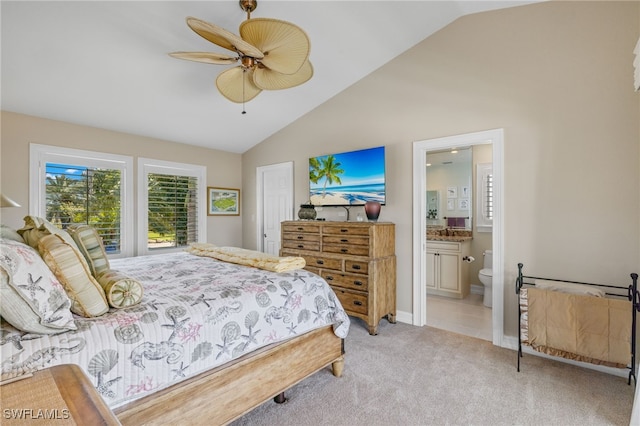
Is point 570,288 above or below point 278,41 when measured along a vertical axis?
below

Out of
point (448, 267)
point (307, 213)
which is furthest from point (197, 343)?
point (448, 267)

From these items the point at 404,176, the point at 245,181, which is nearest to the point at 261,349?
the point at 404,176

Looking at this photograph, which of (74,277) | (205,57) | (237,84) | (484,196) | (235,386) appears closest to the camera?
(74,277)

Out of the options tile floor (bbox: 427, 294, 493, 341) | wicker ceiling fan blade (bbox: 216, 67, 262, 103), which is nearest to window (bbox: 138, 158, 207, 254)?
wicker ceiling fan blade (bbox: 216, 67, 262, 103)

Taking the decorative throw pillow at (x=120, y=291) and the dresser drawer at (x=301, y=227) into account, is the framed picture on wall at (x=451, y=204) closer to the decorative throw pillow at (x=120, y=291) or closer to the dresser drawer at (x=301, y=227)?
the dresser drawer at (x=301, y=227)

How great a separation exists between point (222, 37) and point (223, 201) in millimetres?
3696

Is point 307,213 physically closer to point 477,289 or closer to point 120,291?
point 120,291

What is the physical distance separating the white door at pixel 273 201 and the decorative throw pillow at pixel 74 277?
3424 mm

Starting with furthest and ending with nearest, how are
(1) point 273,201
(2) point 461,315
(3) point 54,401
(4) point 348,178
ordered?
(1) point 273,201, (4) point 348,178, (2) point 461,315, (3) point 54,401

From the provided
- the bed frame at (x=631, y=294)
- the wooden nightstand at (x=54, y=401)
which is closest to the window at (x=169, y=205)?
the wooden nightstand at (x=54, y=401)

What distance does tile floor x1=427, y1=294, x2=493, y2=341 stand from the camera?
3271 millimetres

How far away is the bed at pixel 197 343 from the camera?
1.16m

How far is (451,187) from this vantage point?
513cm

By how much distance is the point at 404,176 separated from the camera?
11.7 ft
